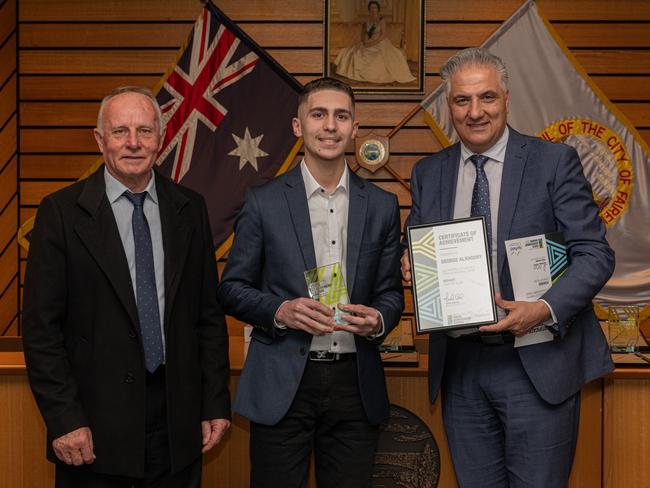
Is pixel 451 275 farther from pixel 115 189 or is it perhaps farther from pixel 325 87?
Result: pixel 115 189

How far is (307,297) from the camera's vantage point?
6.74 ft

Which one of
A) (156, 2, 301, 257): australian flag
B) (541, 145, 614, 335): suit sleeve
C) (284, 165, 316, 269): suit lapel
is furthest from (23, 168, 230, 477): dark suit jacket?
(156, 2, 301, 257): australian flag

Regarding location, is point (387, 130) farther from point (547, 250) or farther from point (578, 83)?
point (547, 250)

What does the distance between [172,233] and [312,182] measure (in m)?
0.45

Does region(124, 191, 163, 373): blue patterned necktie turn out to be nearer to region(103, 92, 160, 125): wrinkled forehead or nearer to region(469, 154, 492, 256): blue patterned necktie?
region(103, 92, 160, 125): wrinkled forehead

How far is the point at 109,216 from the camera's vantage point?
200 centimetres

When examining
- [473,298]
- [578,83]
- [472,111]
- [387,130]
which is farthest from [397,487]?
[578,83]

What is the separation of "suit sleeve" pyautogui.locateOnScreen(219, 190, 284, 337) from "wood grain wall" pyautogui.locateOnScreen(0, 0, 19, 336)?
10.8 ft

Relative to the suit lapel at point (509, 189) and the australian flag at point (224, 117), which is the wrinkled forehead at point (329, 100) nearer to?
the suit lapel at point (509, 189)

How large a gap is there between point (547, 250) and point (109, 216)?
48.4 inches

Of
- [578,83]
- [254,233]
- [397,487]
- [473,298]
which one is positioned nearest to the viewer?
[473,298]

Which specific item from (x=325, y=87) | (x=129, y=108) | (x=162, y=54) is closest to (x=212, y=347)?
(x=129, y=108)

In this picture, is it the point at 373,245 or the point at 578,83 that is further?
the point at 578,83

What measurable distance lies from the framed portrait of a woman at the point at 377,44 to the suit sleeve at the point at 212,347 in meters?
2.73
